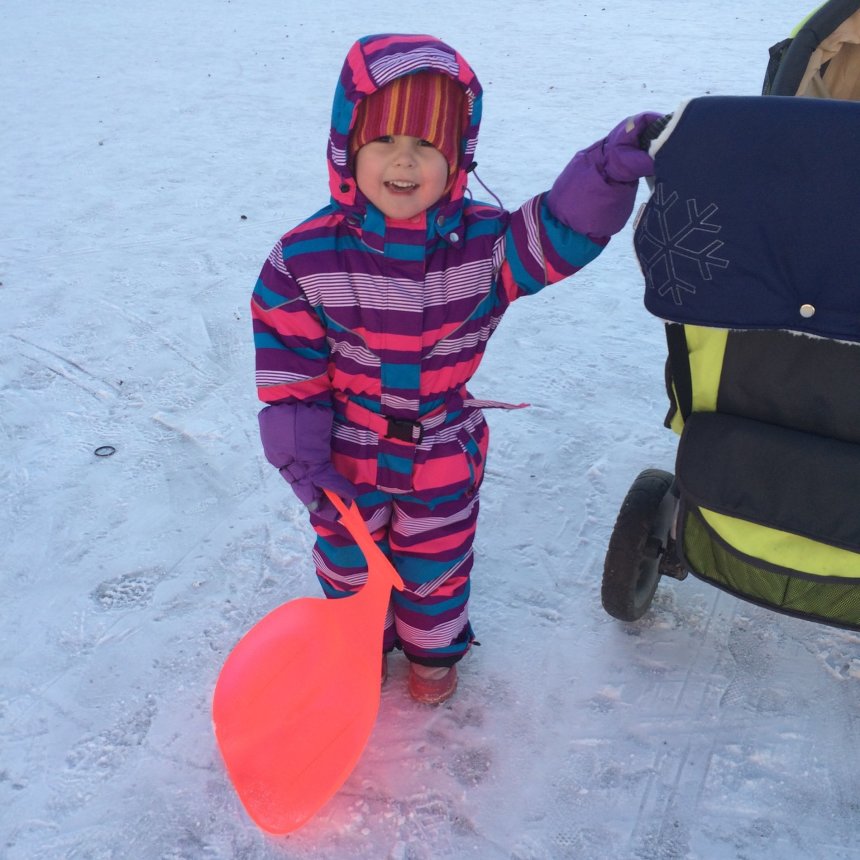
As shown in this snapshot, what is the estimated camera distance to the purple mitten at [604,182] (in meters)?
1.28

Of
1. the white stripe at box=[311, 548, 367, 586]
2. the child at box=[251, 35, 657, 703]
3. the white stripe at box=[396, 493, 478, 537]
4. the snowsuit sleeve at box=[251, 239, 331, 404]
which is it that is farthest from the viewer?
the white stripe at box=[311, 548, 367, 586]

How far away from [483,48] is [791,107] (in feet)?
18.7

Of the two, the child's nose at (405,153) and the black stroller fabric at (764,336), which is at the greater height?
the child's nose at (405,153)

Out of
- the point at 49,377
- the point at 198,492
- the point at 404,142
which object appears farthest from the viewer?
the point at 49,377

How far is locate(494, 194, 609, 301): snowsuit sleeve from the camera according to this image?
138 centimetres

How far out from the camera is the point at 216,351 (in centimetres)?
286

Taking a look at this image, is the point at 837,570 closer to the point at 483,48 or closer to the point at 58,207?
the point at 58,207

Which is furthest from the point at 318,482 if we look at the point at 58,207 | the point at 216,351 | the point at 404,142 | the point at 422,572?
the point at 58,207

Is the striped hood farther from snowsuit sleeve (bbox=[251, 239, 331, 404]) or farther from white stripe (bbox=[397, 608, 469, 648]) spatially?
white stripe (bbox=[397, 608, 469, 648])

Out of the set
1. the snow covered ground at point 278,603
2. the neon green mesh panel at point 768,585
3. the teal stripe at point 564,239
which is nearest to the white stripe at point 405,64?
the teal stripe at point 564,239

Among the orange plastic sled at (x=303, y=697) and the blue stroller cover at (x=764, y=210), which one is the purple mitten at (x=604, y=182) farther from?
the orange plastic sled at (x=303, y=697)

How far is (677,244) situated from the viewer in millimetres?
1334

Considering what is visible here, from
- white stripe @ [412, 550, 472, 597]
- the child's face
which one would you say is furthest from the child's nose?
white stripe @ [412, 550, 472, 597]

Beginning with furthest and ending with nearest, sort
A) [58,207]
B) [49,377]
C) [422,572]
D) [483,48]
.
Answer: [483,48] < [58,207] < [49,377] < [422,572]
